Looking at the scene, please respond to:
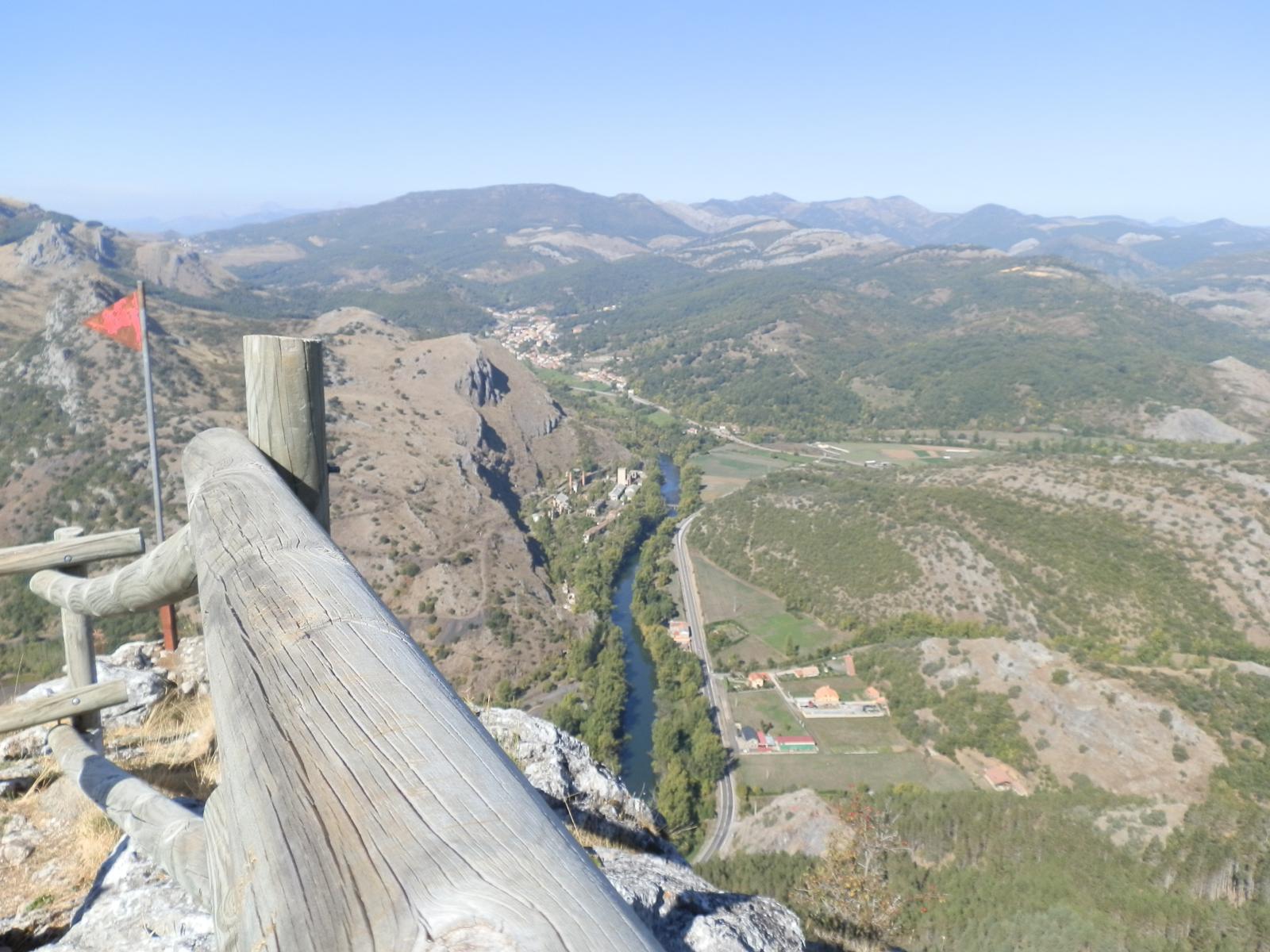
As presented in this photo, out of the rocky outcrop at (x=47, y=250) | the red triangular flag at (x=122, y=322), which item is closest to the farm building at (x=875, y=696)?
the red triangular flag at (x=122, y=322)

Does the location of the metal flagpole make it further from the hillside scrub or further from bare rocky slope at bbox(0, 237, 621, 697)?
the hillside scrub

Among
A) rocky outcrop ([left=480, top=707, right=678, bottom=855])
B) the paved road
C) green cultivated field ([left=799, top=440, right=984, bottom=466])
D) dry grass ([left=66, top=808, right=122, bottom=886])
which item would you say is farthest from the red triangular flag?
green cultivated field ([left=799, top=440, right=984, bottom=466])

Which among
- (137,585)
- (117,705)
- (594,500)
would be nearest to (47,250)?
(594,500)

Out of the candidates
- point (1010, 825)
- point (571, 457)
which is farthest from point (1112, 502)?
point (571, 457)

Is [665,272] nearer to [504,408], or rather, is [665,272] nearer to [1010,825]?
[504,408]

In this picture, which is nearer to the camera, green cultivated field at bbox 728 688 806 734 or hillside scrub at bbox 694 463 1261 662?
green cultivated field at bbox 728 688 806 734

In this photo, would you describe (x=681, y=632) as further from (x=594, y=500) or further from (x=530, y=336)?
(x=530, y=336)
